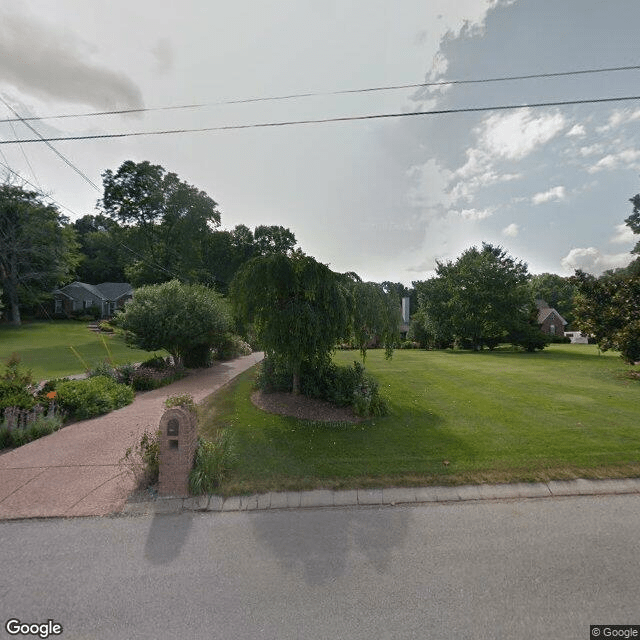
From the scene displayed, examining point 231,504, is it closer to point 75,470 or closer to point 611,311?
point 75,470

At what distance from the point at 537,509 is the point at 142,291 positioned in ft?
43.0

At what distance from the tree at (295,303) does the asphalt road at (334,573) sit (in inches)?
145

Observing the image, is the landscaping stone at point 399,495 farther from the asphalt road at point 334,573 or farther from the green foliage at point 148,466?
the green foliage at point 148,466

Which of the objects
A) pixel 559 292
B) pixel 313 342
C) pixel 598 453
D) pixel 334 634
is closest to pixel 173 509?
pixel 334 634

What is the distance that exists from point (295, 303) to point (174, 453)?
382 cm

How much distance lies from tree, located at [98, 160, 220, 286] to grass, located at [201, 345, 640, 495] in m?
27.8

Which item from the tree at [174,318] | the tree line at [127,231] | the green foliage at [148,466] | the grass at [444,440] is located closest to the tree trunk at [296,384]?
the grass at [444,440]

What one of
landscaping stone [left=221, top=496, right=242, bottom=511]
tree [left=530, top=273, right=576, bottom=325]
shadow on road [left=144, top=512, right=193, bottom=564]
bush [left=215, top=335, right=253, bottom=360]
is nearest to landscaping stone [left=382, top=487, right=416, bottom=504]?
landscaping stone [left=221, top=496, right=242, bottom=511]

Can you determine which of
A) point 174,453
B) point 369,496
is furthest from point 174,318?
point 369,496

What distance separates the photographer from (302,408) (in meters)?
7.23

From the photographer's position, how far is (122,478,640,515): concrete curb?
367cm

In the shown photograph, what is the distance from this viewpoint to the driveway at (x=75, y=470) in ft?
12.2

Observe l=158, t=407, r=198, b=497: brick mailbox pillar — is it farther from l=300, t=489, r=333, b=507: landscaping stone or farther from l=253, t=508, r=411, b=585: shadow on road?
l=300, t=489, r=333, b=507: landscaping stone

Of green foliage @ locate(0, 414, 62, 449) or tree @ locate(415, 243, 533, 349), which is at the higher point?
tree @ locate(415, 243, 533, 349)
